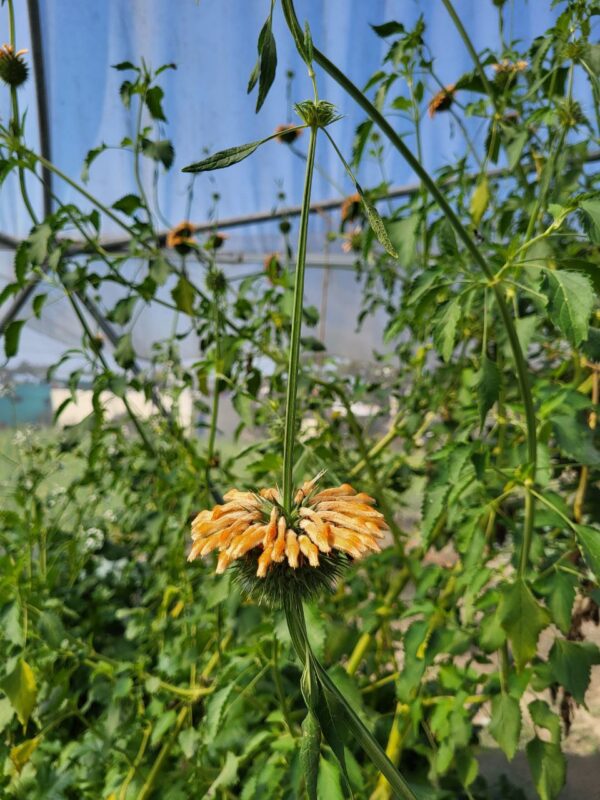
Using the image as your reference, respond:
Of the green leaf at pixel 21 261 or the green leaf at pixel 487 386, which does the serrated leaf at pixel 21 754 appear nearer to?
the green leaf at pixel 21 261

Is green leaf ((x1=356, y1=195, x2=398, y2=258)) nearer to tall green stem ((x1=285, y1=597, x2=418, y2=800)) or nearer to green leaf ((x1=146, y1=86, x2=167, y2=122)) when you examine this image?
tall green stem ((x1=285, y1=597, x2=418, y2=800))

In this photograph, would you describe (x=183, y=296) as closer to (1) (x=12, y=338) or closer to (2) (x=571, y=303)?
(1) (x=12, y=338)

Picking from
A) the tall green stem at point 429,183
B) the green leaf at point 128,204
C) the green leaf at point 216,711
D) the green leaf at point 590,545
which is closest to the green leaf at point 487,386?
the tall green stem at point 429,183

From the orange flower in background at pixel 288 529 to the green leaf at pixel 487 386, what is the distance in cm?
21

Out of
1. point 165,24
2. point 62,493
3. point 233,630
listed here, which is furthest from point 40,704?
point 165,24

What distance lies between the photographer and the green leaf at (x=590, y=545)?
49cm

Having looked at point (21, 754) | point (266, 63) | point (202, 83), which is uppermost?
point (202, 83)

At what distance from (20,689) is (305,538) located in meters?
0.56

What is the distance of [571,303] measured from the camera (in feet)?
1.32

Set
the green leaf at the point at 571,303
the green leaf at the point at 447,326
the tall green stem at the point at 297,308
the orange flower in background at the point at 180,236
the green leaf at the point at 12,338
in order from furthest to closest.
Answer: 1. the orange flower in background at the point at 180,236
2. the green leaf at the point at 12,338
3. the green leaf at the point at 447,326
4. the green leaf at the point at 571,303
5. the tall green stem at the point at 297,308

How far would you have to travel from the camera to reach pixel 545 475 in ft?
2.09

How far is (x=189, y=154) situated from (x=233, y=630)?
6.75ft

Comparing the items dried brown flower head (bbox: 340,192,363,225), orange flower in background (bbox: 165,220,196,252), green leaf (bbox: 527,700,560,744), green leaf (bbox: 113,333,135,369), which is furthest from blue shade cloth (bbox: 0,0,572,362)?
green leaf (bbox: 527,700,560,744)

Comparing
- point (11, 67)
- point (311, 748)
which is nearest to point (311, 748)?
point (311, 748)
